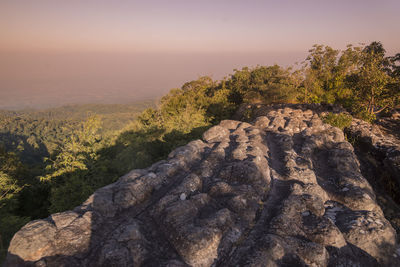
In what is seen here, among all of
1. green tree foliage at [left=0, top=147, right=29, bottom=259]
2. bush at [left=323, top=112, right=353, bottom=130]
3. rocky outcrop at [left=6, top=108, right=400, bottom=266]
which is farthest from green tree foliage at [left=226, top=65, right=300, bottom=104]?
green tree foliage at [left=0, top=147, right=29, bottom=259]

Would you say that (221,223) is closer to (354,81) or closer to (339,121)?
(339,121)

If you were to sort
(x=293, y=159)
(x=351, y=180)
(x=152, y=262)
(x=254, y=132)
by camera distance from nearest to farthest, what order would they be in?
(x=152, y=262), (x=351, y=180), (x=293, y=159), (x=254, y=132)

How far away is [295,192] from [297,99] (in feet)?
70.4

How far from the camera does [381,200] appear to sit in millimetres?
9773

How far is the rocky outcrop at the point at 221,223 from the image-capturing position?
479cm

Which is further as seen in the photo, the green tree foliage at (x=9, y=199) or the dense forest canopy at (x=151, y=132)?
the dense forest canopy at (x=151, y=132)

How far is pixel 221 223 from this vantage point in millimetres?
5457

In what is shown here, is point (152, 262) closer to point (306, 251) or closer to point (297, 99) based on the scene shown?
point (306, 251)

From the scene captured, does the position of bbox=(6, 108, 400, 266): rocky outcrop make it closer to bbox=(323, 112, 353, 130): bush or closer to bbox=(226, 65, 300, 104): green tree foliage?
bbox=(323, 112, 353, 130): bush

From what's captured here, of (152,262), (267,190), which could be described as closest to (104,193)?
(152,262)

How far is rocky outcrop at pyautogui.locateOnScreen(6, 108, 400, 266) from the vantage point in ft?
15.7

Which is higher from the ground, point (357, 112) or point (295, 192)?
point (295, 192)

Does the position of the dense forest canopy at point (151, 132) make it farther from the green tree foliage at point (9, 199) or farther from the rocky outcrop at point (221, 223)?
the rocky outcrop at point (221, 223)

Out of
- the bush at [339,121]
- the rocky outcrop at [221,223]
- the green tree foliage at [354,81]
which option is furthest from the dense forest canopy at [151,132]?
the rocky outcrop at [221,223]
